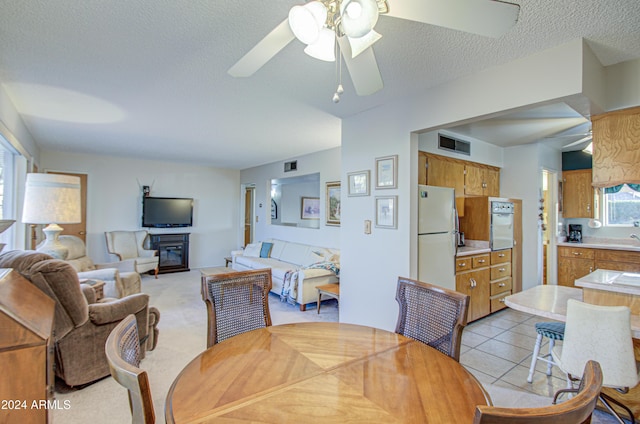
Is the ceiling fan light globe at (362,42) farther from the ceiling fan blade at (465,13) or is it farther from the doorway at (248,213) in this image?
the doorway at (248,213)

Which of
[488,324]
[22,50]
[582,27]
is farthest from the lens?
[488,324]

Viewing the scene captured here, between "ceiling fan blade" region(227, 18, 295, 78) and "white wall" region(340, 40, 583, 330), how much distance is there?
5.33 feet

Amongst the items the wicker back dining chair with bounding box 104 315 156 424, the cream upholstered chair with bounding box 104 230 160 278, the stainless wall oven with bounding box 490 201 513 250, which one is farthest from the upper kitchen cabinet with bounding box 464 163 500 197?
the cream upholstered chair with bounding box 104 230 160 278

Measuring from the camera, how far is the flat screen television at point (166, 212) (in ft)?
21.3

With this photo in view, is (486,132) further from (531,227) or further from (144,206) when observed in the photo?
(144,206)

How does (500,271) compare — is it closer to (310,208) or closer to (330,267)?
(330,267)

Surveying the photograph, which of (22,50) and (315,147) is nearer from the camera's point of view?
(22,50)

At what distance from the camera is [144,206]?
646 centimetres

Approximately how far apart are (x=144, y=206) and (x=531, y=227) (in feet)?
23.0

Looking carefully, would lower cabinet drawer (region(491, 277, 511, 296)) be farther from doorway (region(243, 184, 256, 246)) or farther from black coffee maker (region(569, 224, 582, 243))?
doorway (region(243, 184, 256, 246))

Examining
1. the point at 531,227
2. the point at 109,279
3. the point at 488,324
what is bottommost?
the point at 488,324

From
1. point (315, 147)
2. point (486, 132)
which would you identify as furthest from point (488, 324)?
point (315, 147)

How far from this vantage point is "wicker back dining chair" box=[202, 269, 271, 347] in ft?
5.41

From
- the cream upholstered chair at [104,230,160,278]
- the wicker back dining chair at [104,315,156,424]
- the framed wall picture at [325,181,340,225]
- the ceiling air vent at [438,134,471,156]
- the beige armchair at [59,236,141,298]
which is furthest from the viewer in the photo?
the cream upholstered chair at [104,230,160,278]
